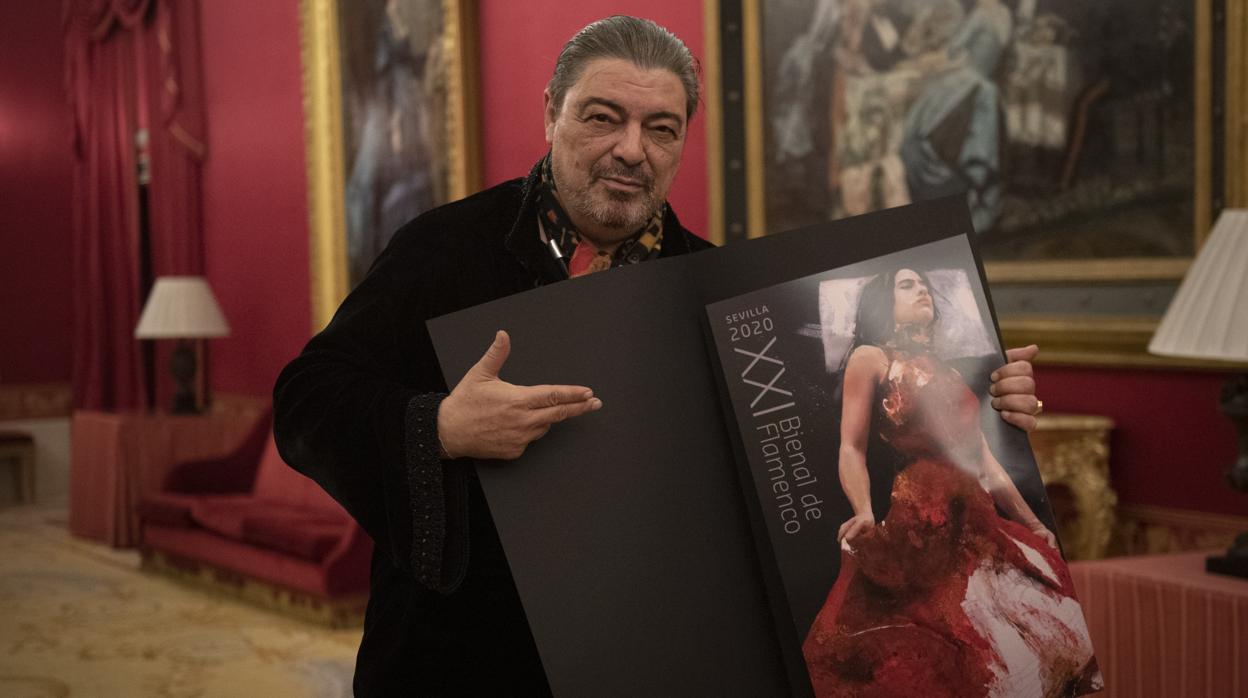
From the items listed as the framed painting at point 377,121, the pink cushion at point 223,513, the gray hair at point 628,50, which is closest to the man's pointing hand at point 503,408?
the gray hair at point 628,50

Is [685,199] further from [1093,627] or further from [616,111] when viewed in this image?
[616,111]

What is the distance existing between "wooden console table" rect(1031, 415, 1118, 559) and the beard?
2.16 meters

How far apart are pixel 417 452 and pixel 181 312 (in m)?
7.01

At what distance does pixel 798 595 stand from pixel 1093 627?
196cm

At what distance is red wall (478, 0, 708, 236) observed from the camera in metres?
5.04

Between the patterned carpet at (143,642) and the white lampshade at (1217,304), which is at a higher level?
the white lampshade at (1217,304)

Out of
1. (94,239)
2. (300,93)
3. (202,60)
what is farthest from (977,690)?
(94,239)

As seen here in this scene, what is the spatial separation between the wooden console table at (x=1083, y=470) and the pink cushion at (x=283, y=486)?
376cm

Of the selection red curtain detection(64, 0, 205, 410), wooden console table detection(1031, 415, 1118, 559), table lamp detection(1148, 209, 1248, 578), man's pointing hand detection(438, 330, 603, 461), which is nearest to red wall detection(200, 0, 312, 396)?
red curtain detection(64, 0, 205, 410)

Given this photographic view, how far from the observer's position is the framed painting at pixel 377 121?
20.6 ft

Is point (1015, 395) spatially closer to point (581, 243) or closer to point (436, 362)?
point (581, 243)

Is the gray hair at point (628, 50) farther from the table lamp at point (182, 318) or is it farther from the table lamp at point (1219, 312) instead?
the table lamp at point (182, 318)

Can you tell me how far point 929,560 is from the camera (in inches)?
56.8

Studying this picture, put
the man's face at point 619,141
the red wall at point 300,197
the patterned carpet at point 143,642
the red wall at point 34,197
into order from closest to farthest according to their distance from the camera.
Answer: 1. the man's face at point 619,141
2. the red wall at point 300,197
3. the patterned carpet at point 143,642
4. the red wall at point 34,197
